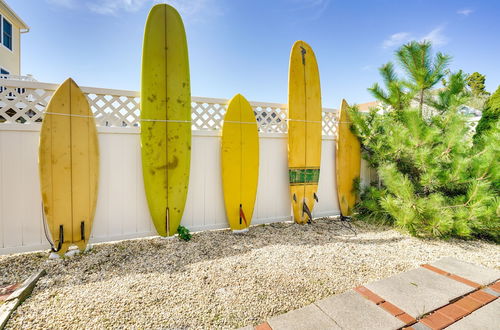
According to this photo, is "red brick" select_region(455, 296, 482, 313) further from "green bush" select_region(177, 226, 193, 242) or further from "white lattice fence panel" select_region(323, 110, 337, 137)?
"white lattice fence panel" select_region(323, 110, 337, 137)

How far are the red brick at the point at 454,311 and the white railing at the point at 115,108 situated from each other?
2.31 metres

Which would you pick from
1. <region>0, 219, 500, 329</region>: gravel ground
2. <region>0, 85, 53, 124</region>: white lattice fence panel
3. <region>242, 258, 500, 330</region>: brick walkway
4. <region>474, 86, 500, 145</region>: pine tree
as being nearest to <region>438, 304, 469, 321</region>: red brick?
<region>242, 258, 500, 330</region>: brick walkway

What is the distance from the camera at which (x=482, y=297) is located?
4.90 ft

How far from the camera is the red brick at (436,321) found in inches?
48.3

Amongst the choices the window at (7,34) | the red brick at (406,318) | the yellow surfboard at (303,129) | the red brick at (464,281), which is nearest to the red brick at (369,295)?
the red brick at (406,318)

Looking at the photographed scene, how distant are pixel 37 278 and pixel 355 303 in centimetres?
212

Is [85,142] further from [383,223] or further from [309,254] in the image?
[383,223]

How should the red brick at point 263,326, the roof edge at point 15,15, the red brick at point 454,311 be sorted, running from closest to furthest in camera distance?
the red brick at point 263,326
the red brick at point 454,311
the roof edge at point 15,15

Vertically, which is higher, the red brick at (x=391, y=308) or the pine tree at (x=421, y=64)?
the pine tree at (x=421, y=64)

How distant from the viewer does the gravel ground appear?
1323 millimetres

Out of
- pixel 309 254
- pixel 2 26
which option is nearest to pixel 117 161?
pixel 309 254

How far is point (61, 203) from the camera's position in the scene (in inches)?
85.6

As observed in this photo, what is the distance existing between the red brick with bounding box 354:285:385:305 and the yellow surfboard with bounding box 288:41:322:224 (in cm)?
163

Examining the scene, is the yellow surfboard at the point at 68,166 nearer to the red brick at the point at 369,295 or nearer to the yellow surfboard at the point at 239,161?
the yellow surfboard at the point at 239,161
